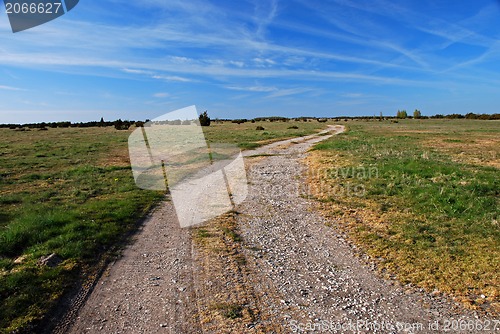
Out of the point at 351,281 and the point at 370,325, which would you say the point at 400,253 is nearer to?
the point at 351,281

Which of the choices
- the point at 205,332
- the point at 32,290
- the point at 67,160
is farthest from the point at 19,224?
the point at 67,160

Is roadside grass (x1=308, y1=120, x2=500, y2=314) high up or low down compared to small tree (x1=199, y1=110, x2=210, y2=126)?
down

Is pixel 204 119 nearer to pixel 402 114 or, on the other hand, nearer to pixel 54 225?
pixel 54 225

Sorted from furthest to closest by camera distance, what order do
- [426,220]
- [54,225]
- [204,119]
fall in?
1. [204,119]
2. [426,220]
3. [54,225]

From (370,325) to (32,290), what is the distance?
596cm

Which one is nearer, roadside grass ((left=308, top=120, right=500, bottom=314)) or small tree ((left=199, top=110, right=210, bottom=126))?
roadside grass ((left=308, top=120, right=500, bottom=314))

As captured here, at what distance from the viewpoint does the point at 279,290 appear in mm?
5953

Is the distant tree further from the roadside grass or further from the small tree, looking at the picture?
the roadside grass

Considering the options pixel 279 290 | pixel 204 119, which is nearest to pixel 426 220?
pixel 279 290

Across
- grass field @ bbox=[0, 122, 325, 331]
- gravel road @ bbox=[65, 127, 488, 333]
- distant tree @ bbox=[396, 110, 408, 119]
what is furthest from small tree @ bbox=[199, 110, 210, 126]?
distant tree @ bbox=[396, 110, 408, 119]

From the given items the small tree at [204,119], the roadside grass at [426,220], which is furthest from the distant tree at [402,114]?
the roadside grass at [426,220]

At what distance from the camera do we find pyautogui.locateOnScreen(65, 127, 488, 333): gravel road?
4.97 meters

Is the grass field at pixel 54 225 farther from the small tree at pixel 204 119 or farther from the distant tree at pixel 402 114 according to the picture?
the distant tree at pixel 402 114

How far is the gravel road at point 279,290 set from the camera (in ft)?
16.3
